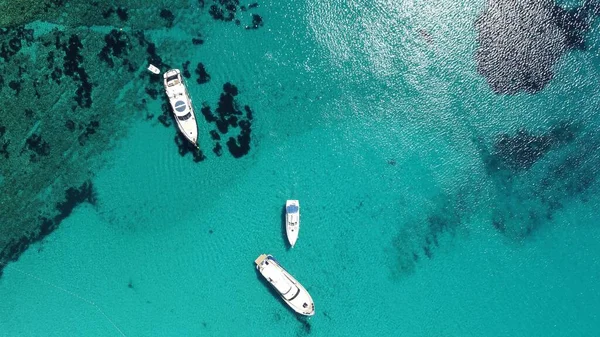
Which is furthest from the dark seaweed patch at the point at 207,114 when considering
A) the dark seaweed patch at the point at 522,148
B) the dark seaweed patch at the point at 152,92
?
the dark seaweed patch at the point at 522,148

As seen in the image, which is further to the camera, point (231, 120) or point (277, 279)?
point (231, 120)

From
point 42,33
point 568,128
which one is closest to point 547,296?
point 568,128

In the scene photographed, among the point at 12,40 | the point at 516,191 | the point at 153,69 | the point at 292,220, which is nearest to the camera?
the point at 292,220

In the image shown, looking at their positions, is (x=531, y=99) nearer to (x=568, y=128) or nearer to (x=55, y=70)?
(x=568, y=128)

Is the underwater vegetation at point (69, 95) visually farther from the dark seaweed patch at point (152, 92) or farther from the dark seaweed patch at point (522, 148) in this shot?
the dark seaweed patch at point (522, 148)

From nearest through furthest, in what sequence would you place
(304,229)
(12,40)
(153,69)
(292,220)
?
(292,220) → (12,40) → (153,69) → (304,229)

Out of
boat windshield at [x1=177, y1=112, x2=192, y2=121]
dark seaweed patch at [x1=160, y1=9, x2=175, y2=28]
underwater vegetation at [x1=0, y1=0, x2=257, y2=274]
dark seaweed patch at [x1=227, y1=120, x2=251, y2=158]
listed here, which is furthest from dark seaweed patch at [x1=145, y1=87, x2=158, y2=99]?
dark seaweed patch at [x1=227, y1=120, x2=251, y2=158]

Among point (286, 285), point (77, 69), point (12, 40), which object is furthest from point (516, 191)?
point (12, 40)

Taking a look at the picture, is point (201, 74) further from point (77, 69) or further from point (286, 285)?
point (286, 285)
